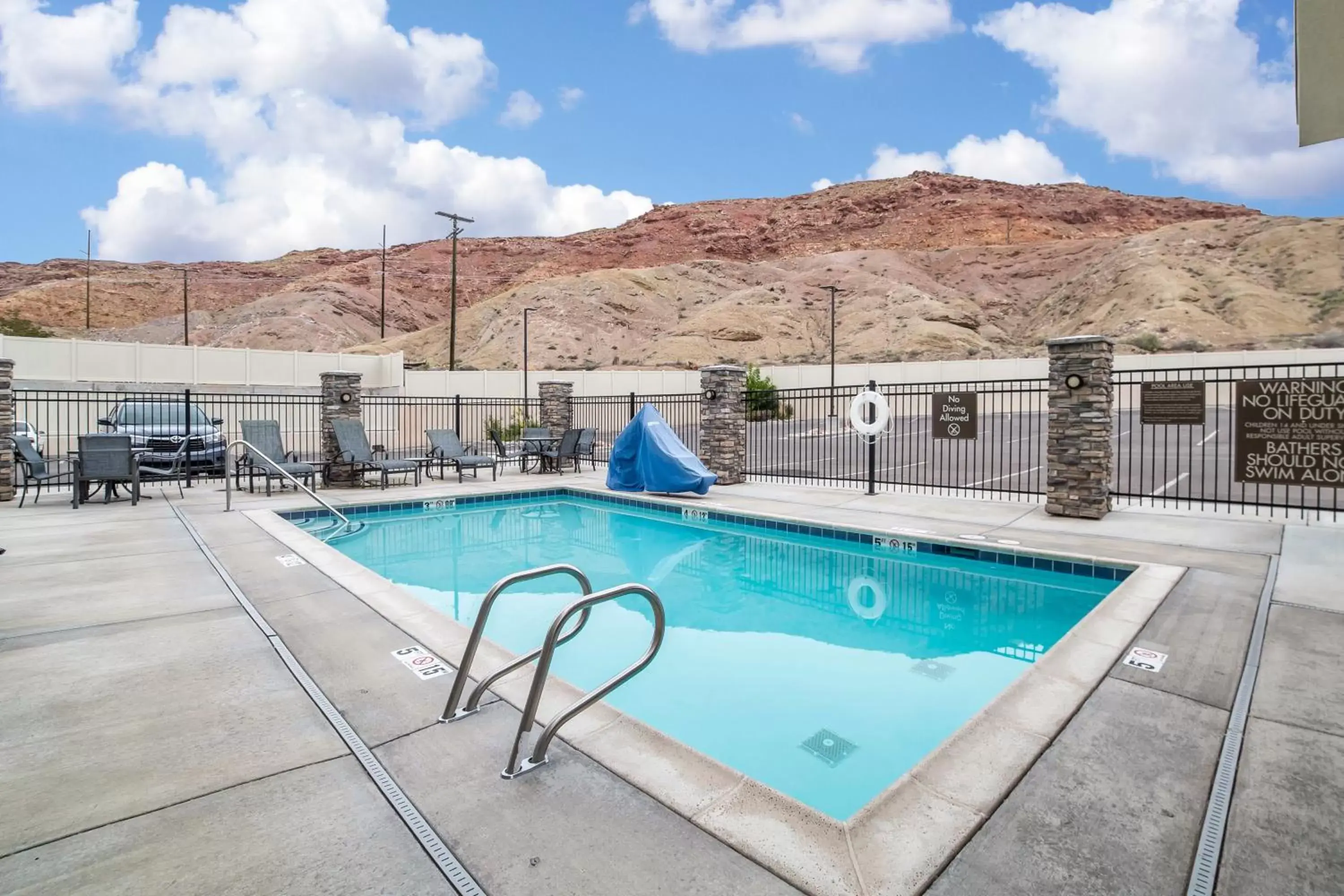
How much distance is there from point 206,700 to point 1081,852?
11.9 ft

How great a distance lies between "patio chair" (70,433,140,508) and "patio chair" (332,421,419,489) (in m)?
2.65

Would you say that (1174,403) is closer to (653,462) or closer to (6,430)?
(653,462)

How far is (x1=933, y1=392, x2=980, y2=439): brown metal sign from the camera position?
9570 millimetres

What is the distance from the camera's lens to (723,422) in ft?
39.1

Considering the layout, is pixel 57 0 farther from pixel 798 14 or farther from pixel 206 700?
pixel 798 14

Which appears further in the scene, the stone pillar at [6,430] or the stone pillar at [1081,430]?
the stone pillar at [6,430]

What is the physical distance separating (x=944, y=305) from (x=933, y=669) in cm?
4756

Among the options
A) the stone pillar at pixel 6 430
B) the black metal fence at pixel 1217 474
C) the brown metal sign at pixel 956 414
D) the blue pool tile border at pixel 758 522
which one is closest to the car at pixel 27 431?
the stone pillar at pixel 6 430

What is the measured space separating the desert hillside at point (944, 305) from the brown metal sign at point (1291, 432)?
31.7 m

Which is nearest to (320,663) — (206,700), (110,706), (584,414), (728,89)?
(206,700)

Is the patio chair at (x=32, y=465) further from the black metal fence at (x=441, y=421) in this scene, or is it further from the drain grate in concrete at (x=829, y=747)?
the drain grate in concrete at (x=829, y=747)

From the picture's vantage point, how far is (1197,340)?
115 ft

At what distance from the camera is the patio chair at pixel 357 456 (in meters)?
11.0

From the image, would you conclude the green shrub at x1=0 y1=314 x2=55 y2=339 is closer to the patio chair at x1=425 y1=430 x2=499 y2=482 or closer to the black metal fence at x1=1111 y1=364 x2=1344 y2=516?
the patio chair at x1=425 y1=430 x2=499 y2=482
